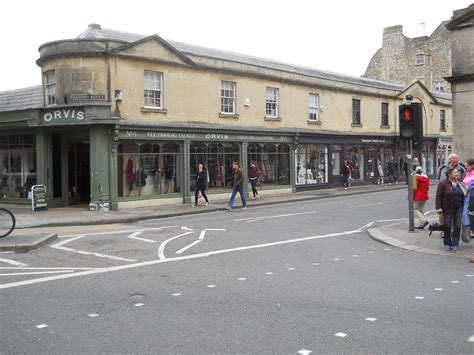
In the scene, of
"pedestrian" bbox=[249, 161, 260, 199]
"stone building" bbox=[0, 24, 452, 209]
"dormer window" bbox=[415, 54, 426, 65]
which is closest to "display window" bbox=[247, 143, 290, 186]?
"stone building" bbox=[0, 24, 452, 209]

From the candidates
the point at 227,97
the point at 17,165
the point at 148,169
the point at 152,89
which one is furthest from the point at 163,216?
the point at 227,97

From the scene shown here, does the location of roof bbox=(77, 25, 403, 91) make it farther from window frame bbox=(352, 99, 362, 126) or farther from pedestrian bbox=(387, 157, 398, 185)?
pedestrian bbox=(387, 157, 398, 185)

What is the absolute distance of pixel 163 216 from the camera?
59.4ft

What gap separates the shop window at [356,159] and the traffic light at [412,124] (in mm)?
19341

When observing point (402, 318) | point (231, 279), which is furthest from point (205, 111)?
point (402, 318)

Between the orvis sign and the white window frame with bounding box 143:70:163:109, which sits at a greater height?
the white window frame with bounding box 143:70:163:109

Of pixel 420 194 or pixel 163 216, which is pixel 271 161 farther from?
pixel 420 194

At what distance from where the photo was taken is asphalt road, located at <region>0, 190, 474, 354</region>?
16.3 feet

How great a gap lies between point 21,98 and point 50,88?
10.7 meters

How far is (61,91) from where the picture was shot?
64.2ft

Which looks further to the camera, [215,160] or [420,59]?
[420,59]

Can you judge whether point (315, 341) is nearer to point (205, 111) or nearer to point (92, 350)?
point (92, 350)

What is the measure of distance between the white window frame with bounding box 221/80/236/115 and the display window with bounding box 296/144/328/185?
17.5 ft

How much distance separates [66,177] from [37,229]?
6.62 meters
